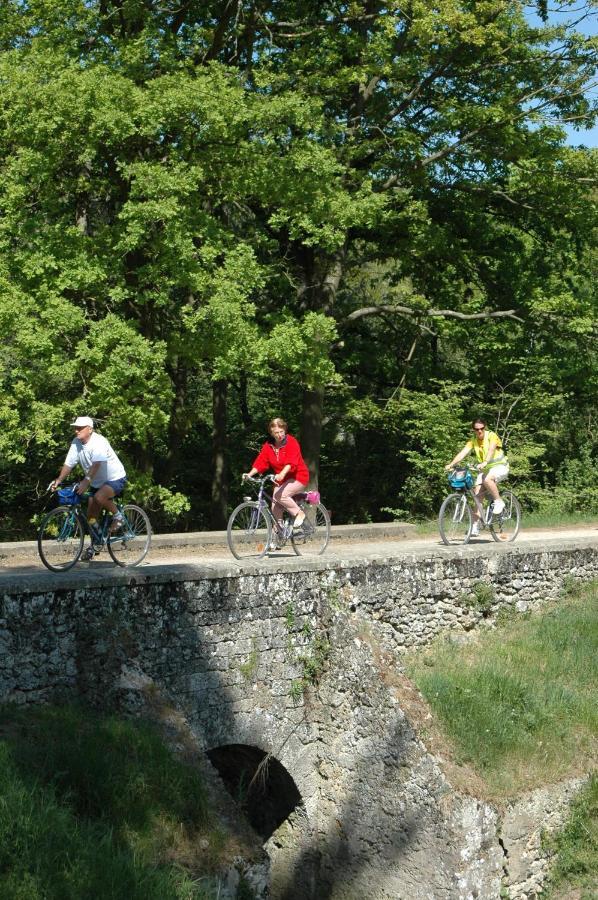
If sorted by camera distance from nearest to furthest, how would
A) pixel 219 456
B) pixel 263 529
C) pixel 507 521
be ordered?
pixel 263 529 < pixel 507 521 < pixel 219 456

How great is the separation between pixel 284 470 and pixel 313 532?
94 cm

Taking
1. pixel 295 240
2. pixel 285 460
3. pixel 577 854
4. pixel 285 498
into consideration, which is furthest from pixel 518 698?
pixel 295 240

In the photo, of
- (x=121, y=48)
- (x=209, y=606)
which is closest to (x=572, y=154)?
(x=121, y=48)

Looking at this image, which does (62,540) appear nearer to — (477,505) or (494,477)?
(477,505)

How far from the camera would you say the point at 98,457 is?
11.2m

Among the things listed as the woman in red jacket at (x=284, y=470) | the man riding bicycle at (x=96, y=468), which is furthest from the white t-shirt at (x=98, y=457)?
the woman in red jacket at (x=284, y=470)

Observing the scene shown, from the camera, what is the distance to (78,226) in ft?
58.5

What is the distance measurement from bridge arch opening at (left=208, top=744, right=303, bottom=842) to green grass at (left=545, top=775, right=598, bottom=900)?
8.80 feet

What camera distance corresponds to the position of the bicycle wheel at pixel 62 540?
10836 mm

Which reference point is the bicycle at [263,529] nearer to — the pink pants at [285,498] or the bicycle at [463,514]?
the pink pants at [285,498]

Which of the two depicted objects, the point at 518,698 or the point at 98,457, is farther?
the point at 518,698

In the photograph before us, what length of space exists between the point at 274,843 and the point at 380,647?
2.42 metres

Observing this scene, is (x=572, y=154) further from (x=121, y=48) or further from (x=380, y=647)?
(x=380, y=647)

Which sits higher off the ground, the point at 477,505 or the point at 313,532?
the point at 477,505
